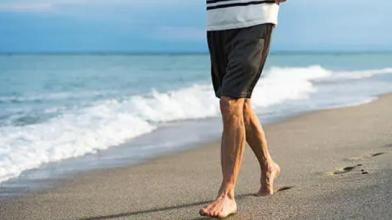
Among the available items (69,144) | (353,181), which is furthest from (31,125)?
(353,181)

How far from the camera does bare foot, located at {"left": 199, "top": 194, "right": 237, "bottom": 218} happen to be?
3855 millimetres

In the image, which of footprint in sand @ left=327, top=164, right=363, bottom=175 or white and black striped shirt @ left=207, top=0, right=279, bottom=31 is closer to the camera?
white and black striped shirt @ left=207, top=0, right=279, bottom=31

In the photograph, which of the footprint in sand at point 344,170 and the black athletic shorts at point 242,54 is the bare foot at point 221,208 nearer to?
the black athletic shorts at point 242,54

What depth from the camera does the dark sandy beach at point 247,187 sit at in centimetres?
404

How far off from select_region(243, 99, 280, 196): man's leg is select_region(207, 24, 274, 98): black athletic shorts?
1.12 feet

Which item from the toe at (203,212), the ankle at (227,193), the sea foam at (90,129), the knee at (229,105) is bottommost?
the sea foam at (90,129)

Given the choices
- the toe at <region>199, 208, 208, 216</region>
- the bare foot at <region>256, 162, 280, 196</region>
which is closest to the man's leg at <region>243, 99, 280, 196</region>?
the bare foot at <region>256, 162, 280, 196</region>

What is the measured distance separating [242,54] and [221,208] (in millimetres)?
968

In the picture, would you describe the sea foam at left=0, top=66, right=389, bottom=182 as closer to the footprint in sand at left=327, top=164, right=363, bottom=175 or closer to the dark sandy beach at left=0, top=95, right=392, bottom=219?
the dark sandy beach at left=0, top=95, right=392, bottom=219

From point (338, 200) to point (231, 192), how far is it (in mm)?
692

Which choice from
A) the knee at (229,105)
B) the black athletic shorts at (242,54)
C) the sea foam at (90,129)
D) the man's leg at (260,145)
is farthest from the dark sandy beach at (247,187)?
the sea foam at (90,129)

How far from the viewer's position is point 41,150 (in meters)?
7.75

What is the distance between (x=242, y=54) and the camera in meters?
4.02

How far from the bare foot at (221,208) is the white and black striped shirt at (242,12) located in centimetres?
110
